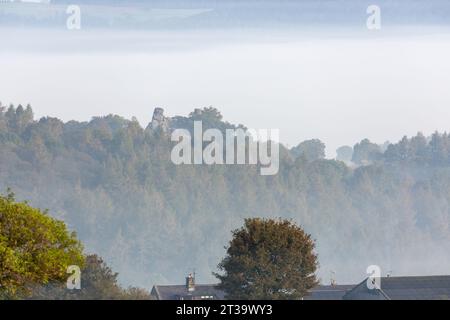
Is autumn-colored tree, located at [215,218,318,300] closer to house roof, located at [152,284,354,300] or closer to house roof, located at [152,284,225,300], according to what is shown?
house roof, located at [152,284,225,300]

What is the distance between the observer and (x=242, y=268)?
3910 inches

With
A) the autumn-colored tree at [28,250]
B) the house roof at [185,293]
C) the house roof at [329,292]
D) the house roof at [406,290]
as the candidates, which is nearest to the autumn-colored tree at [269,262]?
the house roof at [406,290]

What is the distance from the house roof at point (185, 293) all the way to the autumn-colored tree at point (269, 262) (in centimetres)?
2785

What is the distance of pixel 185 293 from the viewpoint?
146375 mm

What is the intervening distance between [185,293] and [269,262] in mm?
48458

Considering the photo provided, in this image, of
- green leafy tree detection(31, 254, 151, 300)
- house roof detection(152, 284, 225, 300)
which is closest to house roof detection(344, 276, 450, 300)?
house roof detection(152, 284, 225, 300)

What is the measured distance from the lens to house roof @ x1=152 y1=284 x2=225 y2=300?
135875 millimetres

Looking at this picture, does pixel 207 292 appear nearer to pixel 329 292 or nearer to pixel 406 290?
pixel 329 292

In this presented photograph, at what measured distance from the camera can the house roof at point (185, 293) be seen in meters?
136

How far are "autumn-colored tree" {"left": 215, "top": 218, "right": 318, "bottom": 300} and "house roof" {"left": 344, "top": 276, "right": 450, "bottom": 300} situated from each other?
2598cm

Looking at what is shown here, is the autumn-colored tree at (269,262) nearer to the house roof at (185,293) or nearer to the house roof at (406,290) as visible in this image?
the house roof at (406,290)

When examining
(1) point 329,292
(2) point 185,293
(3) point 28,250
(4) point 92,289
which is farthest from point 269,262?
(2) point 185,293

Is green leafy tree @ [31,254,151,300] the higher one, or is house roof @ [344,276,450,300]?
house roof @ [344,276,450,300]
